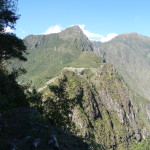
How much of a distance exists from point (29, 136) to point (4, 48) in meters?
20.7

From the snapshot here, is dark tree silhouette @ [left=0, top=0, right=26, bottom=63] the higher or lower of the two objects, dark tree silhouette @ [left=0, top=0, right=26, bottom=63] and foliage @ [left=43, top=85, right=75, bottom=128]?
the higher

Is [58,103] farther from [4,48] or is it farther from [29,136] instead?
[29,136]

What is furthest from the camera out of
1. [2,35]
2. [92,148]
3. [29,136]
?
[2,35]

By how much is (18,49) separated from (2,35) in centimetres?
345

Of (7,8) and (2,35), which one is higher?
(7,8)

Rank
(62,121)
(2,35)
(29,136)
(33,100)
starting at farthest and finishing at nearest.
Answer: (33,100) < (62,121) < (2,35) < (29,136)

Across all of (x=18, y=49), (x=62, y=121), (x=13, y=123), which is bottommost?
(x=62, y=121)

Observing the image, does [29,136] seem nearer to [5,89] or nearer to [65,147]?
[65,147]

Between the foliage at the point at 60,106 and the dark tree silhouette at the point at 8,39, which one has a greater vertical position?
the dark tree silhouette at the point at 8,39

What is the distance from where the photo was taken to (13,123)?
13.3m

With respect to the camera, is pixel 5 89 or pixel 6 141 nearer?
pixel 6 141

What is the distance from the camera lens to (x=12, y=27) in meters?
31.5

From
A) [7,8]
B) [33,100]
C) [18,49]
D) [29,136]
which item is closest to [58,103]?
[33,100]

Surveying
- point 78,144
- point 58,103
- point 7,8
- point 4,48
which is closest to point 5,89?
point 4,48
